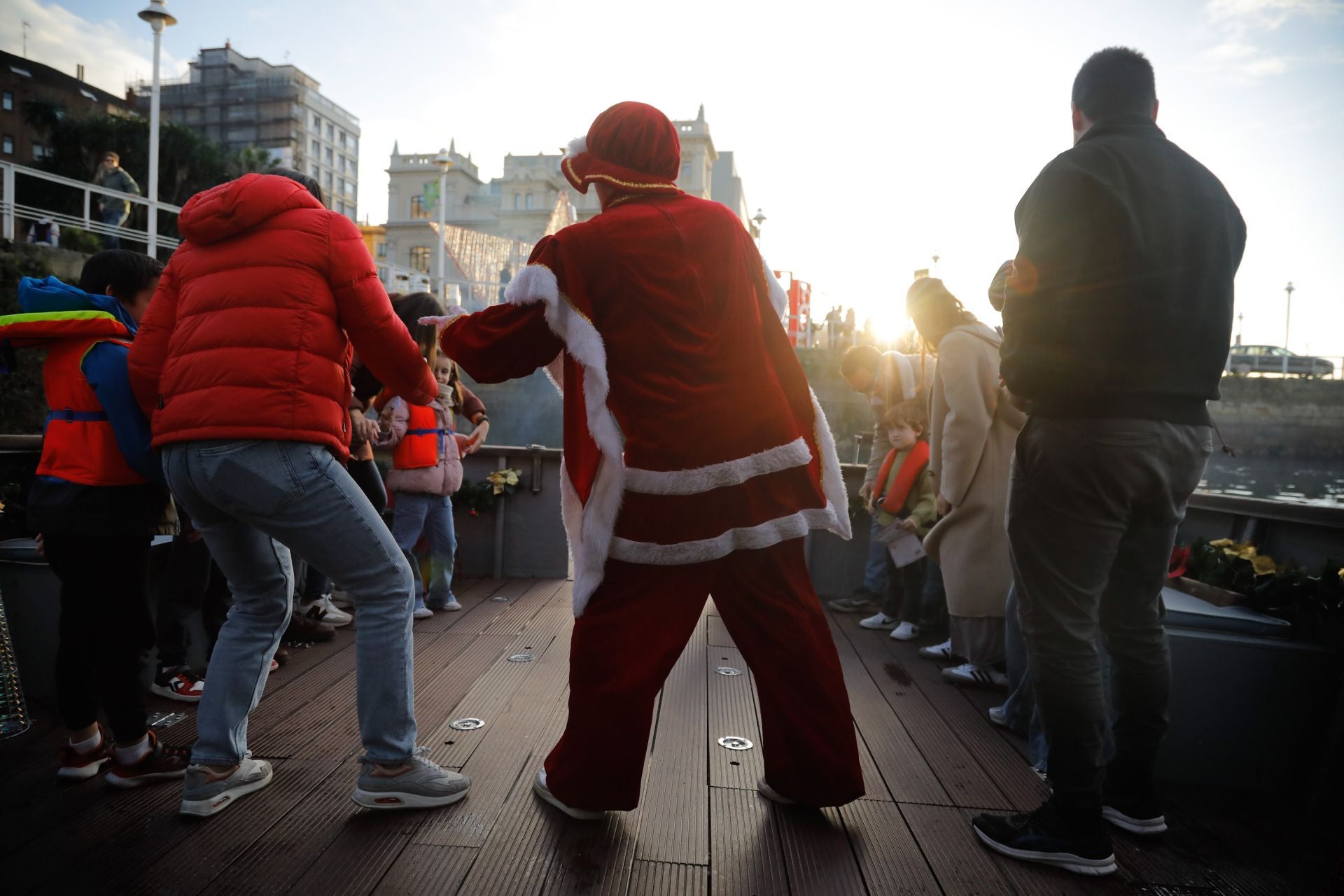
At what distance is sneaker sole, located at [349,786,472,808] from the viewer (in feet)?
7.53

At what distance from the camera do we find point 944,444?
369 centimetres

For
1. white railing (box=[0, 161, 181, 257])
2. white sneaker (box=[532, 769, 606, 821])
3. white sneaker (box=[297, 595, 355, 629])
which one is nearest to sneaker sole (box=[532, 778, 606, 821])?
white sneaker (box=[532, 769, 606, 821])

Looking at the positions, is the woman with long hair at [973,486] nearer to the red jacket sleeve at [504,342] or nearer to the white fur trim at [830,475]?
the white fur trim at [830,475]

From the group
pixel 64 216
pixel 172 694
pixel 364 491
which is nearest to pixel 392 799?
pixel 172 694

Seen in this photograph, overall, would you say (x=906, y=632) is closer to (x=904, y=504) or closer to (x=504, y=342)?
(x=904, y=504)

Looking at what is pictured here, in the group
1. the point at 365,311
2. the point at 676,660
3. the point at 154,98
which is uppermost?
the point at 154,98

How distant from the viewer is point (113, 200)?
15945 millimetres

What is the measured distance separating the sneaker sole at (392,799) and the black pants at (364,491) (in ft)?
6.58

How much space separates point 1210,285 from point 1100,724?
1165 mm

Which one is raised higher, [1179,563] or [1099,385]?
[1099,385]

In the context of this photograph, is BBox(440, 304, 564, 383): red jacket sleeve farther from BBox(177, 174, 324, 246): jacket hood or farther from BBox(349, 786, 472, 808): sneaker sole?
BBox(349, 786, 472, 808): sneaker sole

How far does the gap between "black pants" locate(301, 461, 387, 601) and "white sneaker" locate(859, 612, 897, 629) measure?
2874 mm

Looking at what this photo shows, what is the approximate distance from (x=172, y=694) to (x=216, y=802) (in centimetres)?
121

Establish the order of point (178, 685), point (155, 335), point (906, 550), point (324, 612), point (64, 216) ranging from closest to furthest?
point (155, 335) < point (178, 685) < point (324, 612) < point (906, 550) < point (64, 216)
